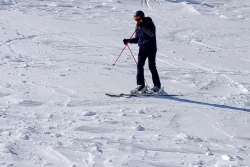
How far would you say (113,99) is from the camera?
9.02m

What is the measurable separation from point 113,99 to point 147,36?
1320 mm

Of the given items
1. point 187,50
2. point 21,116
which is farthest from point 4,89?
point 187,50

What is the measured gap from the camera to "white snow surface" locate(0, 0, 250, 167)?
20.6ft

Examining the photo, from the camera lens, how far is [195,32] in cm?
1808

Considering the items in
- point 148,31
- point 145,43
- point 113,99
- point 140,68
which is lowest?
point 113,99

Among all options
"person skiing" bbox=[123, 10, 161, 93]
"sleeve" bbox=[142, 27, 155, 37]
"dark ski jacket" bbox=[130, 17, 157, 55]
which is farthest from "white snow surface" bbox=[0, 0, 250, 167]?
"sleeve" bbox=[142, 27, 155, 37]

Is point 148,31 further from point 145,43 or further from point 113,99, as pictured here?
point 113,99

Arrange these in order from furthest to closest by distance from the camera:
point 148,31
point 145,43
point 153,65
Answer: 1. point 153,65
2. point 145,43
3. point 148,31

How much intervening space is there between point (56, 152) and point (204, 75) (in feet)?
19.7

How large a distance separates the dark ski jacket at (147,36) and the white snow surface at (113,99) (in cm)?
93

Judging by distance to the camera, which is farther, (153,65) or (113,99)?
(153,65)

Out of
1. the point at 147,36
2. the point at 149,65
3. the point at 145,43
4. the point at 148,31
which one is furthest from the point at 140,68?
the point at 148,31

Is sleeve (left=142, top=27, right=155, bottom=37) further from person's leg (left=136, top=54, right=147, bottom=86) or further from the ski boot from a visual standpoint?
the ski boot

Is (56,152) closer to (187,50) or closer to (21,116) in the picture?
(21,116)
